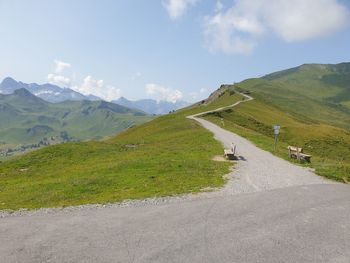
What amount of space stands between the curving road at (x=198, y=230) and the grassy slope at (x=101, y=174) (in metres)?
3.25

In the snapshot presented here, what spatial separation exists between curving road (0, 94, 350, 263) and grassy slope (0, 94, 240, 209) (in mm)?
3245

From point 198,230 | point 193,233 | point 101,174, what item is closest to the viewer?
point 193,233

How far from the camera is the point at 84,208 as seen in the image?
23984 millimetres

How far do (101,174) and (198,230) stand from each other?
19.9 m

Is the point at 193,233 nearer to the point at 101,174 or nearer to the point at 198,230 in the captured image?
the point at 198,230

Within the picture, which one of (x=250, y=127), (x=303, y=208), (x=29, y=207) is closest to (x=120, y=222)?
(x=29, y=207)

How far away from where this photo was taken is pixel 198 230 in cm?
1838

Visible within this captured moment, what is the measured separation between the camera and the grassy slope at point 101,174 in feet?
91.5

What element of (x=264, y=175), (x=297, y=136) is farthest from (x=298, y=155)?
(x=297, y=136)

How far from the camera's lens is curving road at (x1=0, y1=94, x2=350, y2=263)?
617 inches

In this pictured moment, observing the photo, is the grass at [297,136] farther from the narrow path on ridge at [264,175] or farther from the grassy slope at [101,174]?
the grassy slope at [101,174]

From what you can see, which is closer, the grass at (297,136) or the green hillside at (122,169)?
the green hillside at (122,169)

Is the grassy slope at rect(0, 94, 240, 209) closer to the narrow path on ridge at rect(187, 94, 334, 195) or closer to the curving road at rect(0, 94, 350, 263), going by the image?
the narrow path on ridge at rect(187, 94, 334, 195)

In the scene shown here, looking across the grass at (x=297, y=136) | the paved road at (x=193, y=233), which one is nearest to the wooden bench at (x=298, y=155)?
the grass at (x=297, y=136)
